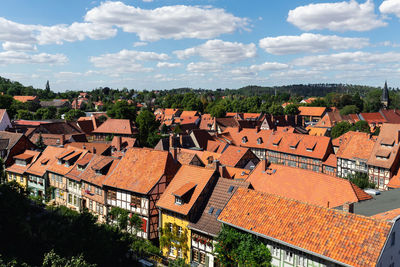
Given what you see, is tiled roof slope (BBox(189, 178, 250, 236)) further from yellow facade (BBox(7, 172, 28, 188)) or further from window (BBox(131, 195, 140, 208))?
yellow facade (BBox(7, 172, 28, 188))

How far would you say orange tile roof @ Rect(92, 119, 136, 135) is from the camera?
70.4 metres

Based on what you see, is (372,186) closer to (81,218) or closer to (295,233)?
(295,233)

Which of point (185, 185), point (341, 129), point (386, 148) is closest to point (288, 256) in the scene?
point (185, 185)

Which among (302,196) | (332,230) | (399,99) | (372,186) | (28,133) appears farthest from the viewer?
(399,99)

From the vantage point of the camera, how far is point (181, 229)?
25875 millimetres

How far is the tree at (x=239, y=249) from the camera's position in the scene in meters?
20.0

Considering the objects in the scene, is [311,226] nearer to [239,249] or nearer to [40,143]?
[239,249]

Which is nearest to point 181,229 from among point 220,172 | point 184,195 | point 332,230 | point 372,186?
point 184,195

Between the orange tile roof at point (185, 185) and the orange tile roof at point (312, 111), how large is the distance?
99.2m

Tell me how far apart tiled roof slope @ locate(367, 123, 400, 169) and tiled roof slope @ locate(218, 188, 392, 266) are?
27311 millimetres

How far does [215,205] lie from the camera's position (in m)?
25.3

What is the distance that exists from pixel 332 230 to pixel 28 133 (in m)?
59.6

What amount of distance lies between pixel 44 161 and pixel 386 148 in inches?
1746

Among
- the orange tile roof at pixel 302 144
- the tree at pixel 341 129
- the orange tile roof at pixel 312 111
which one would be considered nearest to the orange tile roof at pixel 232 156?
the orange tile roof at pixel 302 144
